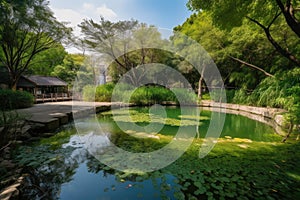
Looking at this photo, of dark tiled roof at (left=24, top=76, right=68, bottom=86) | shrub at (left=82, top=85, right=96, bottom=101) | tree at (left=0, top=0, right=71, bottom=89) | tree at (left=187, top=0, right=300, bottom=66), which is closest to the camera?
tree at (left=187, top=0, right=300, bottom=66)

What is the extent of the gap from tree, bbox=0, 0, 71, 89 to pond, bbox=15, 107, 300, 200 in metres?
8.09

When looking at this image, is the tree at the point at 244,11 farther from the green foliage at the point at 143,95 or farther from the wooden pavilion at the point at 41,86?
the wooden pavilion at the point at 41,86

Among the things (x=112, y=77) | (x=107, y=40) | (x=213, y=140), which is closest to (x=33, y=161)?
(x=213, y=140)

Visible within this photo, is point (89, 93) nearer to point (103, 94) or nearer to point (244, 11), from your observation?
point (103, 94)

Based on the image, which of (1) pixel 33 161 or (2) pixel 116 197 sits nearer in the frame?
(2) pixel 116 197

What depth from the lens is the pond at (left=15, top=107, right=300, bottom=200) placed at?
2238 mm

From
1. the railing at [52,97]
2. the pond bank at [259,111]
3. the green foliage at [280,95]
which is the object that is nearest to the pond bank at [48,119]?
the pond bank at [259,111]

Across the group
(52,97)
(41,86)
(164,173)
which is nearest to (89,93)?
(52,97)

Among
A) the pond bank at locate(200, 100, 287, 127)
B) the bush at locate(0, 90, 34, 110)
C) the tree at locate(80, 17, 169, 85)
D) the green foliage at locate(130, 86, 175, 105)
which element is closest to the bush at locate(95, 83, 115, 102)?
the green foliage at locate(130, 86, 175, 105)

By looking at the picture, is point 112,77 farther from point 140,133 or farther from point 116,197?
point 116,197

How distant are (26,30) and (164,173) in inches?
460

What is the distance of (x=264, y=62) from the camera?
11.0 metres

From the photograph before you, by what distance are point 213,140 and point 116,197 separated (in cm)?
324

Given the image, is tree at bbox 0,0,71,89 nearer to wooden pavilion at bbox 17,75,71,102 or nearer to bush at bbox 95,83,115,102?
wooden pavilion at bbox 17,75,71,102
